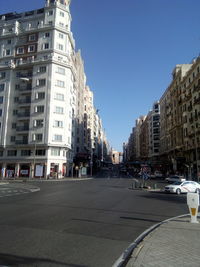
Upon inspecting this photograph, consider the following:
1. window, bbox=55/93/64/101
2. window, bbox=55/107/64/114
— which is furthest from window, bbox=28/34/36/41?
window, bbox=55/107/64/114

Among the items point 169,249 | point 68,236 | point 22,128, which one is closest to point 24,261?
point 68,236

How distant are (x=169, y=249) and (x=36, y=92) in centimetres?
5018

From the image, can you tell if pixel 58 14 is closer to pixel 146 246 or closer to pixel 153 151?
pixel 146 246

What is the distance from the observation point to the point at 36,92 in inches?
2004

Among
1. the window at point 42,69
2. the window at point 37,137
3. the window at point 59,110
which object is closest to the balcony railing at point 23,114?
the window at point 37,137

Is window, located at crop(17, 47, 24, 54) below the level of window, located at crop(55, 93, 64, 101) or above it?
above

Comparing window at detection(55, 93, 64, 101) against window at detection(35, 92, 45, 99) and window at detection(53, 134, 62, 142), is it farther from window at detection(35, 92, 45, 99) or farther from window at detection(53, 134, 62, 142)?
window at detection(53, 134, 62, 142)

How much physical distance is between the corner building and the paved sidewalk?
42.9 meters

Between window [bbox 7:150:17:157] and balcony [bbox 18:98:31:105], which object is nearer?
window [bbox 7:150:17:157]

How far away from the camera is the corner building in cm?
4878

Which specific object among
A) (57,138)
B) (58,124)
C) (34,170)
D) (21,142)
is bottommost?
(34,170)

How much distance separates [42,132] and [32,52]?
21.2m

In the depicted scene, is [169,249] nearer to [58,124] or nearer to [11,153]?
[58,124]

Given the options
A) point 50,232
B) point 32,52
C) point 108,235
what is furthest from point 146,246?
point 32,52
